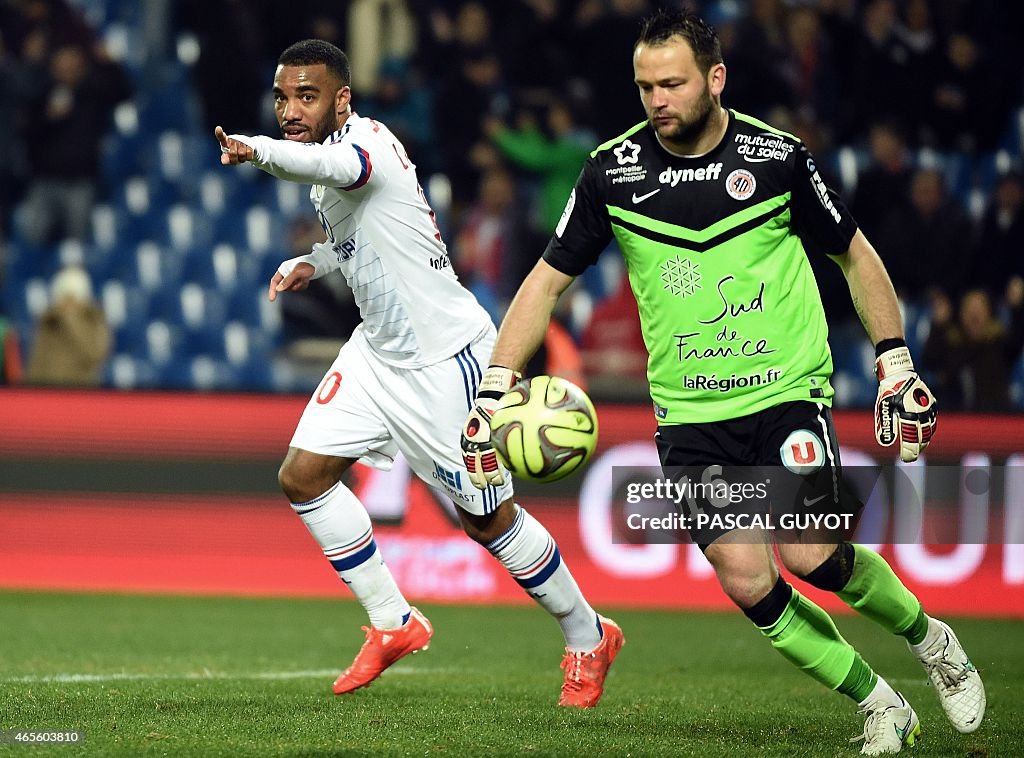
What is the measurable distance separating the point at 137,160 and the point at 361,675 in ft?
30.6

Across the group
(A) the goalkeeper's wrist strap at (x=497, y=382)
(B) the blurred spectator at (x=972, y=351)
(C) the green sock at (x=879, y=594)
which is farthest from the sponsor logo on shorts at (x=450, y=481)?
(B) the blurred spectator at (x=972, y=351)

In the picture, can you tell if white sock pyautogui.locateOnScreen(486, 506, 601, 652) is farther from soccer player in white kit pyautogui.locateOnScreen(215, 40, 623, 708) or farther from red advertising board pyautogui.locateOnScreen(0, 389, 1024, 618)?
red advertising board pyautogui.locateOnScreen(0, 389, 1024, 618)

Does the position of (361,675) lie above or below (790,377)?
below

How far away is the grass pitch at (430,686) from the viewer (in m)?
4.94

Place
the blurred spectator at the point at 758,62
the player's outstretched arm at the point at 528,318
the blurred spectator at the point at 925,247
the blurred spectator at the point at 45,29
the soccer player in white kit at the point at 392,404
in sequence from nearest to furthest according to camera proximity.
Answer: the player's outstretched arm at the point at 528,318 → the soccer player in white kit at the point at 392,404 → the blurred spectator at the point at 925,247 → the blurred spectator at the point at 758,62 → the blurred spectator at the point at 45,29

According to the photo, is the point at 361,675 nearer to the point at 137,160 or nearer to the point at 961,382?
the point at 961,382

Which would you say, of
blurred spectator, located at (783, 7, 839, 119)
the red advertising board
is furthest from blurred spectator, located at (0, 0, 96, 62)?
blurred spectator, located at (783, 7, 839, 119)

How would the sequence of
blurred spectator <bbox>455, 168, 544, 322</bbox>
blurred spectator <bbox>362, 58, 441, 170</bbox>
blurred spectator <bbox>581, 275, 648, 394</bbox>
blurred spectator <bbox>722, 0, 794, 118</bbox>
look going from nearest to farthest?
blurred spectator <bbox>581, 275, 648, 394</bbox> < blurred spectator <bbox>455, 168, 544, 322</bbox> < blurred spectator <bbox>722, 0, 794, 118</bbox> < blurred spectator <bbox>362, 58, 441, 170</bbox>

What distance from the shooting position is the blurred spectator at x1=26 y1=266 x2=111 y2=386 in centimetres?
1209

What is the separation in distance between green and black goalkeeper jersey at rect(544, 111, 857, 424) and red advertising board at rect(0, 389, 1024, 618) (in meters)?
5.06

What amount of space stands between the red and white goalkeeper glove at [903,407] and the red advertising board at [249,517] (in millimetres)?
5245

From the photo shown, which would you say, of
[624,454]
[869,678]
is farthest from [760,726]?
[624,454]

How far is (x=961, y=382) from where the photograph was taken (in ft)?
35.8

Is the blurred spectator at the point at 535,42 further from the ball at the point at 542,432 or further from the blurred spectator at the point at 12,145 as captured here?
the ball at the point at 542,432
